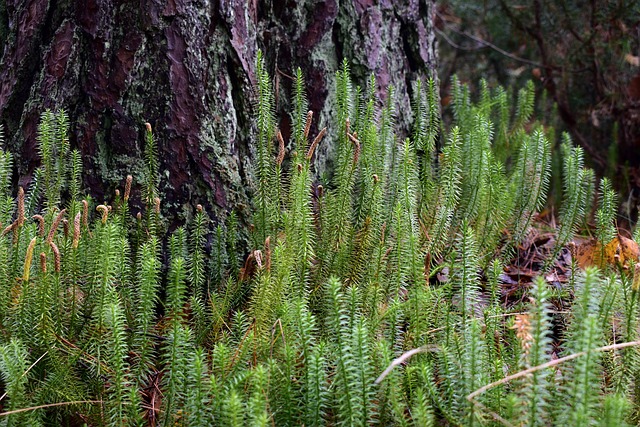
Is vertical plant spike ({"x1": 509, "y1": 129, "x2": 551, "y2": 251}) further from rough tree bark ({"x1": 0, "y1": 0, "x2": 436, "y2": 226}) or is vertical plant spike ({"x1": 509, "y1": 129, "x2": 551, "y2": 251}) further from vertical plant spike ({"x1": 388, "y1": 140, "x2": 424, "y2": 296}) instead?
rough tree bark ({"x1": 0, "y1": 0, "x2": 436, "y2": 226})

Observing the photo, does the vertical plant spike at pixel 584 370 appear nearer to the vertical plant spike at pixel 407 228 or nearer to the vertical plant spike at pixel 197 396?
the vertical plant spike at pixel 407 228

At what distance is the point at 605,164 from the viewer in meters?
5.28

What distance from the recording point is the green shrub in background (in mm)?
1811

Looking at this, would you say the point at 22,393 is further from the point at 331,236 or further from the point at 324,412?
the point at 331,236

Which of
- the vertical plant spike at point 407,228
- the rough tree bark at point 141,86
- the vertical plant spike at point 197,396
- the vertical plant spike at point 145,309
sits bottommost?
the vertical plant spike at point 197,396

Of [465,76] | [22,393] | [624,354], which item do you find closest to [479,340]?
[624,354]

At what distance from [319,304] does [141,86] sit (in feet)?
3.52

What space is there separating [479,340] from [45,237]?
1445 mm

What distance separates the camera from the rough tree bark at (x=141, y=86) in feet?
8.54

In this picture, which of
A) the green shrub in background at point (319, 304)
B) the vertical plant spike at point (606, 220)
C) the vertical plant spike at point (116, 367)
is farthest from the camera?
the vertical plant spike at point (606, 220)

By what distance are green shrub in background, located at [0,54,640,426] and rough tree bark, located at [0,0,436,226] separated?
0.10m

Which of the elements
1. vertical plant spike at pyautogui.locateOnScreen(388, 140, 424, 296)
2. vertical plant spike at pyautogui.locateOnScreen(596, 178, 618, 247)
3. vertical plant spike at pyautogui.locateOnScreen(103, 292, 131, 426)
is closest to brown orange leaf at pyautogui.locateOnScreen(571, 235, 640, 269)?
vertical plant spike at pyautogui.locateOnScreen(596, 178, 618, 247)

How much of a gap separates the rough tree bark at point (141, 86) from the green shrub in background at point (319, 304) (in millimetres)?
95

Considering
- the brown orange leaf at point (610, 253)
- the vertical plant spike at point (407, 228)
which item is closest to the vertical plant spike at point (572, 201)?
the brown orange leaf at point (610, 253)
